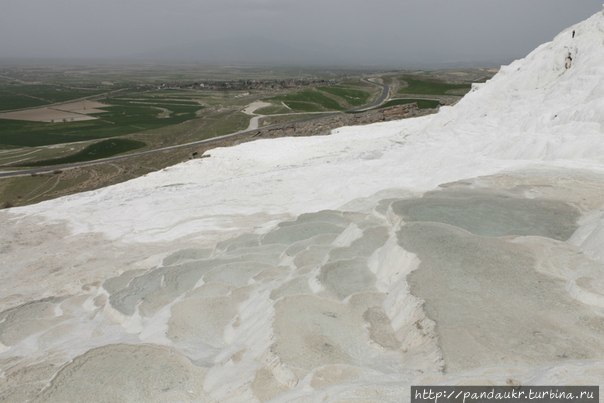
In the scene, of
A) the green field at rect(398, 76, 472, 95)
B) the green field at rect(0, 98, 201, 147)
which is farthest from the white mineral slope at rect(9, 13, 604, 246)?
the green field at rect(398, 76, 472, 95)

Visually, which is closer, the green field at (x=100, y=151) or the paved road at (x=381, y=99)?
the green field at (x=100, y=151)

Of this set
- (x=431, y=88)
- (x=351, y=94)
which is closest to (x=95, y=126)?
(x=351, y=94)

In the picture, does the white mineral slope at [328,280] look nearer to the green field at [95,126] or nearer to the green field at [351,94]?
the green field at [95,126]

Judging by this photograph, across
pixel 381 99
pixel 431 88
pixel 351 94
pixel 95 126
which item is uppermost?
pixel 431 88

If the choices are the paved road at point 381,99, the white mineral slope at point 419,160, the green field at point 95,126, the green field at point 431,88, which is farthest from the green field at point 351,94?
the white mineral slope at point 419,160

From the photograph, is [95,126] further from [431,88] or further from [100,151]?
[431,88]

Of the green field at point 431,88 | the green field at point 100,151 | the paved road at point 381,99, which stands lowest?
the green field at point 100,151

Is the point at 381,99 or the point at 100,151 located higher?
the point at 381,99
